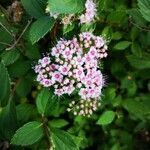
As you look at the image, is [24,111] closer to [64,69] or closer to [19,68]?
[19,68]

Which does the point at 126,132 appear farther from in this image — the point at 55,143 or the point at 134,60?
the point at 55,143

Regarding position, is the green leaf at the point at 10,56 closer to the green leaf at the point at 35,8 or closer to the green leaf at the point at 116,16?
the green leaf at the point at 35,8

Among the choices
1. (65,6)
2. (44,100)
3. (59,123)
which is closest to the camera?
(65,6)

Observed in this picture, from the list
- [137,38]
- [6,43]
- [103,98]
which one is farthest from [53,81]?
[137,38]

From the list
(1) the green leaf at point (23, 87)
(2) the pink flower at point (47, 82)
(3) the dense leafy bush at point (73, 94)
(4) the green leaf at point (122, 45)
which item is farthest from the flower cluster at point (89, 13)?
(1) the green leaf at point (23, 87)

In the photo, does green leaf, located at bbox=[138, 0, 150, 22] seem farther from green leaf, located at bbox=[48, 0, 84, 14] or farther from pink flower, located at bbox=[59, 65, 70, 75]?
pink flower, located at bbox=[59, 65, 70, 75]

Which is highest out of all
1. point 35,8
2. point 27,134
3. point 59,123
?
point 35,8

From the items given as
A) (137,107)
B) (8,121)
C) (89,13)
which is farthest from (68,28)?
(137,107)
